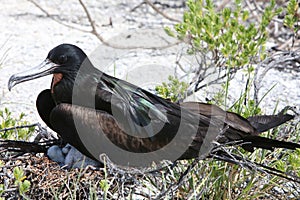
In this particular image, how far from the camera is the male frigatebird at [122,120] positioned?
246 centimetres

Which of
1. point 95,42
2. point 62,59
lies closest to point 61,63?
point 62,59

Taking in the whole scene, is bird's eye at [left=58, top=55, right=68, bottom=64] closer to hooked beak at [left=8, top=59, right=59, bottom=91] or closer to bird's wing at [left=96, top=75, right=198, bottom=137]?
hooked beak at [left=8, top=59, right=59, bottom=91]

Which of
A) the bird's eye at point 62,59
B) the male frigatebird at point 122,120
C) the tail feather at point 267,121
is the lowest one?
the male frigatebird at point 122,120

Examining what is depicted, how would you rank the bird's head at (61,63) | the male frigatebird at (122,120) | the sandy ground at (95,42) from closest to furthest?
1. the male frigatebird at (122,120)
2. the bird's head at (61,63)
3. the sandy ground at (95,42)

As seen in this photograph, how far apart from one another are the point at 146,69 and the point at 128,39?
1.84ft

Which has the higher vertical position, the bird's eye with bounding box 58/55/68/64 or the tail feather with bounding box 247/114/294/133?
the tail feather with bounding box 247/114/294/133

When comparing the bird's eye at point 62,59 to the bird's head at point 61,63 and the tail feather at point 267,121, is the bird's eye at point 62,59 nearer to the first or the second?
the bird's head at point 61,63

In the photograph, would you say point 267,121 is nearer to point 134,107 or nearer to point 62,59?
point 134,107

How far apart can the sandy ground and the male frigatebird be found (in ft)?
2.98

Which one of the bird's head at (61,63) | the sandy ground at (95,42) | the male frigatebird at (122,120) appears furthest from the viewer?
the sandy ground at (95,42)

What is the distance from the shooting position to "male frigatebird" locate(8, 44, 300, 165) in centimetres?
246

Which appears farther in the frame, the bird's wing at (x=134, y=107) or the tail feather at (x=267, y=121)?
the tail feather at (x=267, y=121)

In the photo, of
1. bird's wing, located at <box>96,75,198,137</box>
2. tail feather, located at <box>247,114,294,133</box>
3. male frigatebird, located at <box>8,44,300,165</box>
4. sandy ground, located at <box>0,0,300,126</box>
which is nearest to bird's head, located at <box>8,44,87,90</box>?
male frigatebird, located at <box>8,44,300,165</box>

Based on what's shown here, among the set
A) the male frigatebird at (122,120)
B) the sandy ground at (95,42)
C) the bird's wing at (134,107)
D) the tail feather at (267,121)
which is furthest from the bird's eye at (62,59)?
the sandy ground at (95,42)
